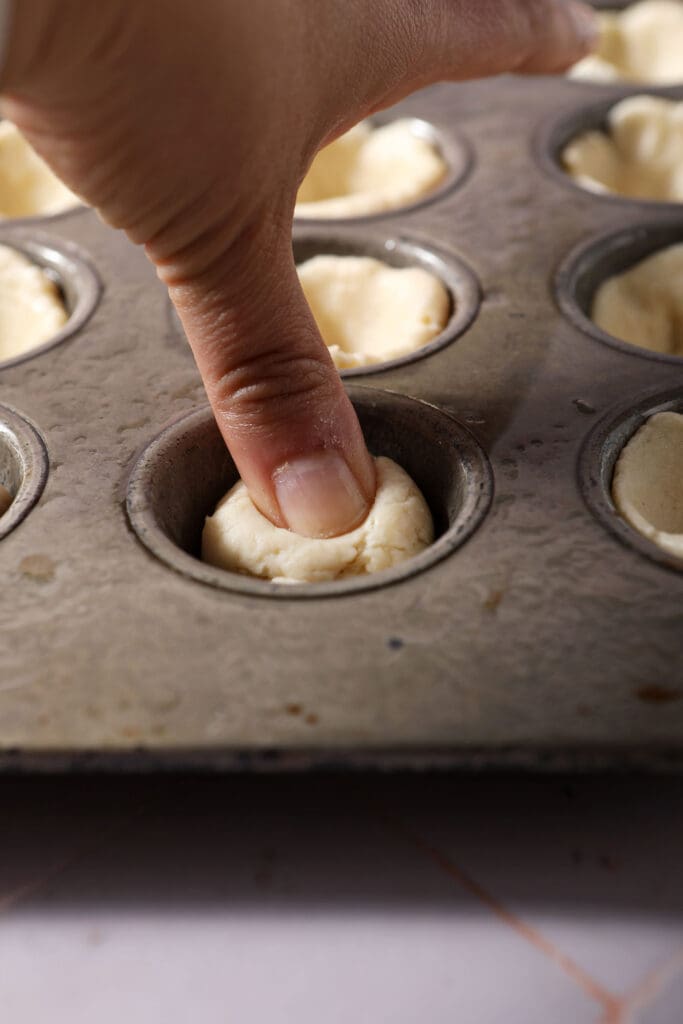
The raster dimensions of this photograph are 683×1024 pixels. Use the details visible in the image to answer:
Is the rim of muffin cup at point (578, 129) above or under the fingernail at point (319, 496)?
under

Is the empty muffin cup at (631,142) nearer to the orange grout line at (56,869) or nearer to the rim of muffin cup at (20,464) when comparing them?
the rim of muffin cup at (20,464)

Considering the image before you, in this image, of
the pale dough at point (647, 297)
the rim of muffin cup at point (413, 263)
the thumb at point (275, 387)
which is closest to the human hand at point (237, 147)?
the thumb at point (275, 387)

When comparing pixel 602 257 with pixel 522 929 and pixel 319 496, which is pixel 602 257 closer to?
pixel 319 496

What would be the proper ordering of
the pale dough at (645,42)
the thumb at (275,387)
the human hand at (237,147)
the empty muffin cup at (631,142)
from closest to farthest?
the human hand at (237,147) → the thumb at (275,387) → the empty muffin cup at (631,142) → the pale dough at (645,42)

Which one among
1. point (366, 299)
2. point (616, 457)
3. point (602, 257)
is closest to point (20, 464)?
point (366, 299)

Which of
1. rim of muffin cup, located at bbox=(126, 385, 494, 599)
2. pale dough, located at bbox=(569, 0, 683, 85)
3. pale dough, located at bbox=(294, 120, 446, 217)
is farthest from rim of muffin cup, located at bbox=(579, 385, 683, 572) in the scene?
pale dough, located at bbox=(569, 0, 683, 85)

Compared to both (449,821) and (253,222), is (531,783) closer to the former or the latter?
(449,821)

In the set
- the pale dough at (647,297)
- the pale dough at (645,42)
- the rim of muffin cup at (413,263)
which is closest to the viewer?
the rim of muffin cup at (413,263)

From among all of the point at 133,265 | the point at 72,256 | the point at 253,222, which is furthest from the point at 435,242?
the point at 253,222

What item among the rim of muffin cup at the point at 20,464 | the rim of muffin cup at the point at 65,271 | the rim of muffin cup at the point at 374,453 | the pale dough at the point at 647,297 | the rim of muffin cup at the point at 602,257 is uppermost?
the rim of muffin cup at the point at 65,271
